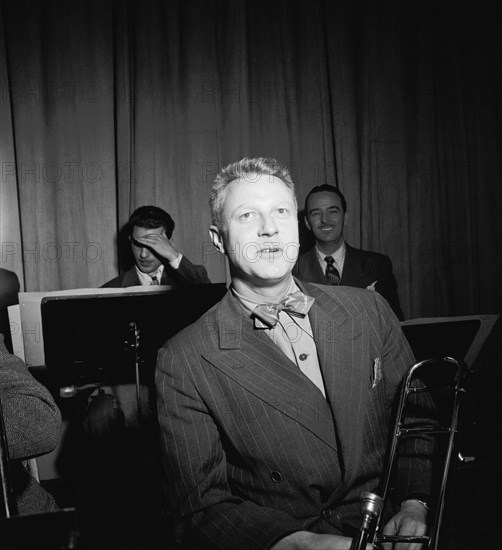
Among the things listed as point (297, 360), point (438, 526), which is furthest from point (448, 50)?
point (438, 526)

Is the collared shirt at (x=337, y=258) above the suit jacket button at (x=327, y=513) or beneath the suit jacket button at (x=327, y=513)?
above

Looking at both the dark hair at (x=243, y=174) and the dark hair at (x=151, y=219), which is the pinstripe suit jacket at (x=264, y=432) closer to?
the dark hair at (x=243, y=174)

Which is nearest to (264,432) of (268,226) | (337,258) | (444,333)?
(268,226)

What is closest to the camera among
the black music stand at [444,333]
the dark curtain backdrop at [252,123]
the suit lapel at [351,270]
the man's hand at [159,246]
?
the black music stand at [444,333]

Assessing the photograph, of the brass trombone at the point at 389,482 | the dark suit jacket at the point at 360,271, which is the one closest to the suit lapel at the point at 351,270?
the dark suit jacket at the point at 360,271

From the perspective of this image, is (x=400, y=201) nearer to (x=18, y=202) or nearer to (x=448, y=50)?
(x=448, y=50)

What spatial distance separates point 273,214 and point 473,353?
60.7 inches

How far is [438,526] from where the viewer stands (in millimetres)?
1394

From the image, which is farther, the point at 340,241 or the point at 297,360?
the point at 340,241

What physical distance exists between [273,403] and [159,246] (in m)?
2.36

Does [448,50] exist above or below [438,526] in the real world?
above

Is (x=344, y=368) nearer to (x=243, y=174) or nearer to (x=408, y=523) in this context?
(x=408, y=523)

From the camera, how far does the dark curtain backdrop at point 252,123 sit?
157 inches

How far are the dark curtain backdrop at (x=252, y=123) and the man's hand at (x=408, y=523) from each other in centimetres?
306
